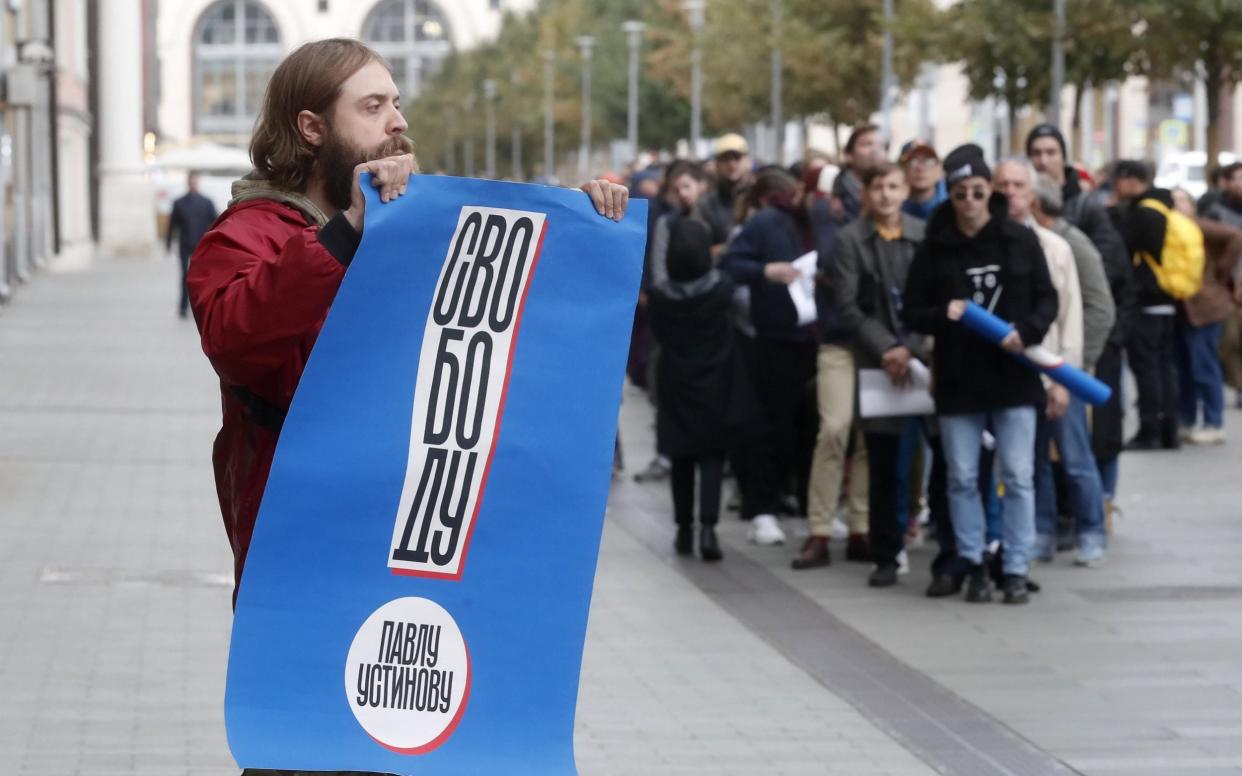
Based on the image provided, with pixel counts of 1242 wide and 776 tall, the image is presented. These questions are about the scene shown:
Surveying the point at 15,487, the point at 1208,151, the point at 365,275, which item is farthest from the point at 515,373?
the point at 1208,151

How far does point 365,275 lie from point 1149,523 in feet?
30.5

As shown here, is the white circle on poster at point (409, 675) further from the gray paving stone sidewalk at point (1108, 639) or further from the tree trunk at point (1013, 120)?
the tree trunk at point (1013, 120)

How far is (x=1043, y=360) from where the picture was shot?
30.5 feet

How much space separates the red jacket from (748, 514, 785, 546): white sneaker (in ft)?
25.6

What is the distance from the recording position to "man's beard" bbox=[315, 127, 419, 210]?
3674 mm

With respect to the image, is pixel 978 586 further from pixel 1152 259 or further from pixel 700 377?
pixel 1152 259

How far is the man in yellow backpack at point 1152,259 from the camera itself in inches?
585

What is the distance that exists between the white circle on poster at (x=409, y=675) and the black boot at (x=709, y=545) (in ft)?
23.9

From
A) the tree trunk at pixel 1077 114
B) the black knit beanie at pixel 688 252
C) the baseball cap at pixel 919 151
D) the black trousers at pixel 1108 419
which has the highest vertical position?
the tree trunk at pixel 1077 114

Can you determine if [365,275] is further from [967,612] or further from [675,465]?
[675,465]

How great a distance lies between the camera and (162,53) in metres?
152

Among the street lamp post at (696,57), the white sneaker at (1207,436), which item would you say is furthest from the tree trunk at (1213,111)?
the street lamp post at (696,57)

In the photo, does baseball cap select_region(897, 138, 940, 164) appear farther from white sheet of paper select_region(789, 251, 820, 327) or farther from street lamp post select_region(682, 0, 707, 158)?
street lamp post select_region(682, 0, 707, 158)

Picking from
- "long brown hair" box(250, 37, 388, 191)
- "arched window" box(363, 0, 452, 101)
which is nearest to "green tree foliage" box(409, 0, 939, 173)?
"long brown hair" box(250, 37, 388, 191)
